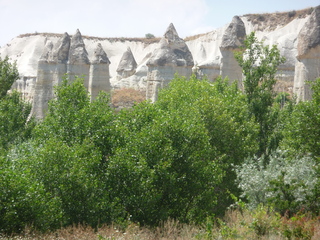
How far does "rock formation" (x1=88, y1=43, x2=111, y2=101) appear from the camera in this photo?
29.6 metres

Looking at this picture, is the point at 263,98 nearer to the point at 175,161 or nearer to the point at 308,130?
the point at 308,130

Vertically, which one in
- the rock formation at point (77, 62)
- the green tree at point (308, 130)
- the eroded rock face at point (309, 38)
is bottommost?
the green tree at point (308, 130)

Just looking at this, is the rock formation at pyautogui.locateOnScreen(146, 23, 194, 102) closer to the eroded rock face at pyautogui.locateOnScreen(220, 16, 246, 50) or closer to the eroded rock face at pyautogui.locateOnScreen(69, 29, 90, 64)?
the eroded rock face at pyautogui.locateOnScreen(220, 16, 246, 50)

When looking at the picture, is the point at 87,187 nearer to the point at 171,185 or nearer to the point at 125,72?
A: the point at 171,185

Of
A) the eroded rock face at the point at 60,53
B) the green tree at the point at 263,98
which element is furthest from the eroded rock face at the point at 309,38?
the eroded rock face at the point at 60,53

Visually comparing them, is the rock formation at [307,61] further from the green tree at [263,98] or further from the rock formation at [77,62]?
the rock formation at [77,62]

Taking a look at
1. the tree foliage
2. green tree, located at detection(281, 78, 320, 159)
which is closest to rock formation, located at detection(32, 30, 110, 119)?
the tree foliage

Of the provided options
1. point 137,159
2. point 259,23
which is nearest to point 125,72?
point 259,23

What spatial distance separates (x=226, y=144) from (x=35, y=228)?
7887 mm

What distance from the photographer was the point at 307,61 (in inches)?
765

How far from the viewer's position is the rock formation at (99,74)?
2959 cm

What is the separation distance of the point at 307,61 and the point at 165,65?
373 inches

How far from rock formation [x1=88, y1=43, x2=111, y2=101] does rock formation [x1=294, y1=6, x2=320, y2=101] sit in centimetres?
1286

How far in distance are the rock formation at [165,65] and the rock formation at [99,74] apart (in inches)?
126
